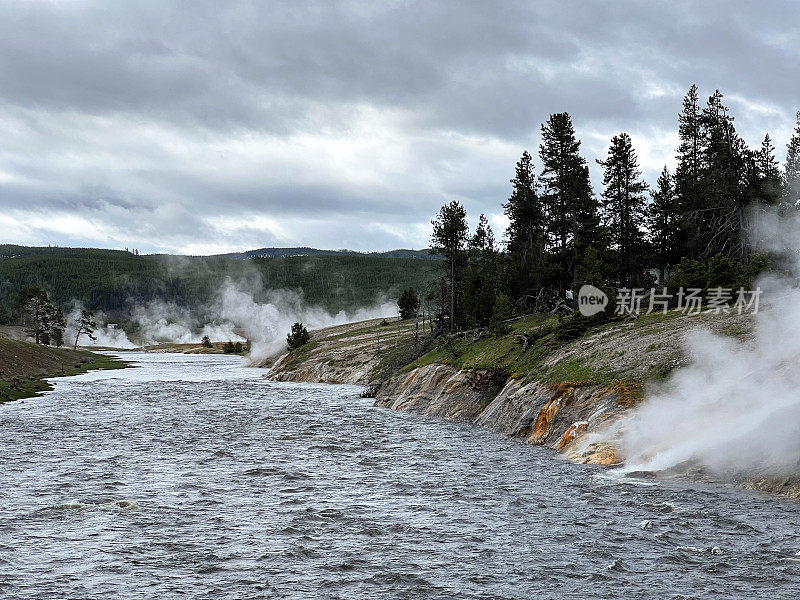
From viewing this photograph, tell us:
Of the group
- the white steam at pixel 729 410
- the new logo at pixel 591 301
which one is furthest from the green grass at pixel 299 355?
the white steam at pixel 729 410

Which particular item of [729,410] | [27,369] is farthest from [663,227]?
[27,369]

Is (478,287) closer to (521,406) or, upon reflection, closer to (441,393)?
(441,393)

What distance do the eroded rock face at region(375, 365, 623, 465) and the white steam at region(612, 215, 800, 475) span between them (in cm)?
143

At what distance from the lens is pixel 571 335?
A: 134 feet

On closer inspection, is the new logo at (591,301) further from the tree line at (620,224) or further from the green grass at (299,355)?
the green grass at (299,355)

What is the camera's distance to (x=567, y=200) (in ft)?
185

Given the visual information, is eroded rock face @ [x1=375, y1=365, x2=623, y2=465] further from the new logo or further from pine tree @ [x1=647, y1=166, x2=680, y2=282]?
pine tree @ [x1=647, y1=166, x2=680, y2=282]

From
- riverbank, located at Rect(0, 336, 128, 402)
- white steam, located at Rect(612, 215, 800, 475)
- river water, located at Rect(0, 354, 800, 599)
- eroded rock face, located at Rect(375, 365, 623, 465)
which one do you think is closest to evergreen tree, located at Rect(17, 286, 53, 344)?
riverbank, located at Rect(0, 336, 128, 402)

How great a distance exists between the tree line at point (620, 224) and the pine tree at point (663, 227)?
0.11m

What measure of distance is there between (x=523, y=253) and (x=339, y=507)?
49.7 metres

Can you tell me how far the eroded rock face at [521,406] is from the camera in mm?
27703

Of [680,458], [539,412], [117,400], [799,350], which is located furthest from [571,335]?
[117,400]

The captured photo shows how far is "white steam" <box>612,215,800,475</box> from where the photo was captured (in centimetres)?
2128

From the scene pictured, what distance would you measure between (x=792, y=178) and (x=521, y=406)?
135 ft
